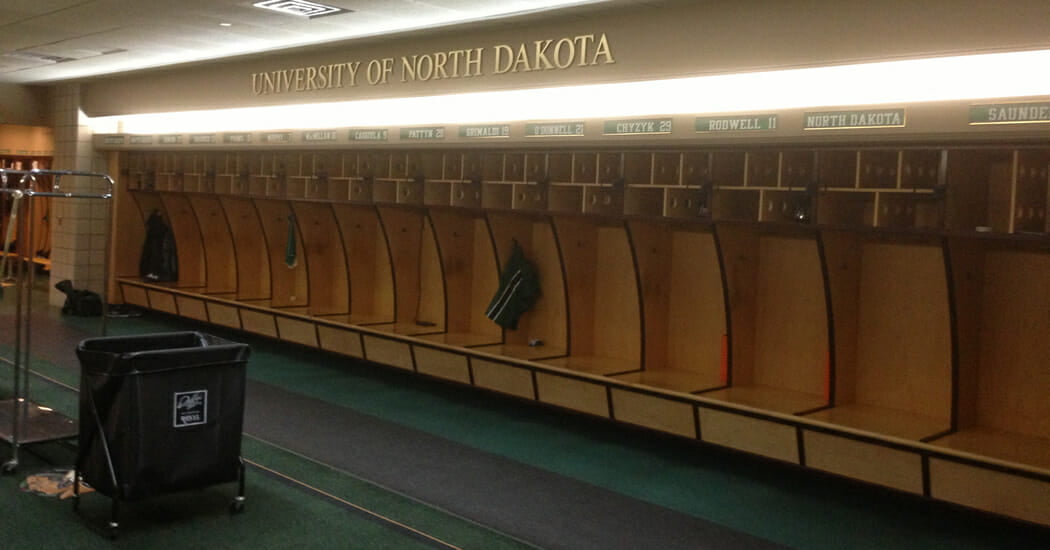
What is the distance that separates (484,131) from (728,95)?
1.79 metres

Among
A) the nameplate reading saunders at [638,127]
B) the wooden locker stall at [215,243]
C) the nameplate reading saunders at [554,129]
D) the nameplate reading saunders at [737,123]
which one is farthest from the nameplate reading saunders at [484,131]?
the wooden locker stall at [215,243]

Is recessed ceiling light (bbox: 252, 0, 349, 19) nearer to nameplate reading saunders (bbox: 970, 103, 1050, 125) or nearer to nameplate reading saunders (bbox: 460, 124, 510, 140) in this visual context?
nameplate reading saunders (bbox: 460, 124, 510, 140)

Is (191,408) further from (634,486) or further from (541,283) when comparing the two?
(541,283)

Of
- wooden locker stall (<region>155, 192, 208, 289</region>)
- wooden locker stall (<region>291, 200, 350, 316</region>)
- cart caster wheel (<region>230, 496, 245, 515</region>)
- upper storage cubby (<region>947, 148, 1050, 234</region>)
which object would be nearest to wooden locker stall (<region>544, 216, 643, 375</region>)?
upper storage cubby (<region>947, 148, 1050, 234</region>)

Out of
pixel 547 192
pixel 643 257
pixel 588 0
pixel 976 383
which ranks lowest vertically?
pixel 976 383

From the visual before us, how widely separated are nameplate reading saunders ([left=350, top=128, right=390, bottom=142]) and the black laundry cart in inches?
127

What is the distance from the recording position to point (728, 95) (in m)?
4.99

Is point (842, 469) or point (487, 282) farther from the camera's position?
point (487, 282)

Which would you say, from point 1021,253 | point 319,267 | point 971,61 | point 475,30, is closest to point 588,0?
point 475,30

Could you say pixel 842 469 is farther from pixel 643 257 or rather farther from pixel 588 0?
pixel 588 0

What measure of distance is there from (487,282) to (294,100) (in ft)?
7.18

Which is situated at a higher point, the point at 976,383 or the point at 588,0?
the point at 588,0

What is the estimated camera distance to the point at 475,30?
6172 mm

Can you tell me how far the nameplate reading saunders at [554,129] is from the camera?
5613 mm
